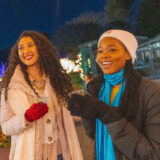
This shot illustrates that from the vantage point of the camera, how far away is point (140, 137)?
112 centimetres

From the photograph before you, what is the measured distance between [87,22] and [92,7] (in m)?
26.3

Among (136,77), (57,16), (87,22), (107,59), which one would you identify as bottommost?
(136,77)

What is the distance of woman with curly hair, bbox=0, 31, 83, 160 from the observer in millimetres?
1803

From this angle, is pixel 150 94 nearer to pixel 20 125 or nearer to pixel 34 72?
pixel 20 125

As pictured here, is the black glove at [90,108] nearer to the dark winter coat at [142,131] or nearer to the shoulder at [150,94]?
the dark winter coat at [142,131]

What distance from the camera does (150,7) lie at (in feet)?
96.6

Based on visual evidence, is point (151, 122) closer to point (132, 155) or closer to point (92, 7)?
point (132, 155)

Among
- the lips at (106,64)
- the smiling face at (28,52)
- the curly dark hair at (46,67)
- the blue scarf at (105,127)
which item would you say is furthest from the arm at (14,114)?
the lips at (106,64)

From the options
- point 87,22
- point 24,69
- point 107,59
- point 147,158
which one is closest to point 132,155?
point 147,158

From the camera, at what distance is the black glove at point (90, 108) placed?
1.14 metres

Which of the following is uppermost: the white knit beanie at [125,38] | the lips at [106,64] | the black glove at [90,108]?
the white knit beanie at [125,38]

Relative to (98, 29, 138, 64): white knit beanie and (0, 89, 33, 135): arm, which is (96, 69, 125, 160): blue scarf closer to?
(98, 29, 138, 64): white knit beanie

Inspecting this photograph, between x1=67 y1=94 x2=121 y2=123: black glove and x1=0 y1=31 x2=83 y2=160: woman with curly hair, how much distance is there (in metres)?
0.61

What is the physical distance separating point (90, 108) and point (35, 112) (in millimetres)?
689
